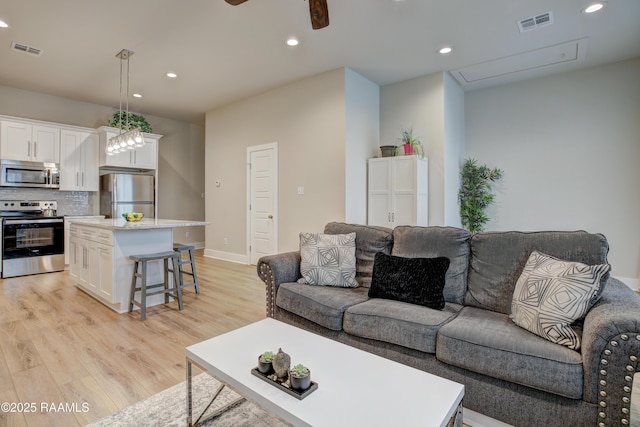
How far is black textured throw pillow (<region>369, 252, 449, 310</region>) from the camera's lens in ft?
7.13

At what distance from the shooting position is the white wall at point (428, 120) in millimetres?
4734

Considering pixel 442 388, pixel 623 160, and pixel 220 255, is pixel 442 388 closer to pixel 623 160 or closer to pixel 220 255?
pixel 623 160

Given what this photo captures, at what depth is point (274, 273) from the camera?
2.65 metres

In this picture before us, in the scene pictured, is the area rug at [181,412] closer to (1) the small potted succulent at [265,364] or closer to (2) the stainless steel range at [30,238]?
(1) the small potted succulent at [265,364]

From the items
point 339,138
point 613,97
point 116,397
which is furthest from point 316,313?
point 613,97

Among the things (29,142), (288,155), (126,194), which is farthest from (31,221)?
(288,155)

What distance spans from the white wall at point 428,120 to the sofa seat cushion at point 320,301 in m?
2.70

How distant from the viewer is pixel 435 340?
1804 millimetres

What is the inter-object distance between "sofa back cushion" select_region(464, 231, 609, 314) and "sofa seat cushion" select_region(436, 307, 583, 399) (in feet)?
0.99

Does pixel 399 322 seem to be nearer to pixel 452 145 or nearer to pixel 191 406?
pixel 191 406

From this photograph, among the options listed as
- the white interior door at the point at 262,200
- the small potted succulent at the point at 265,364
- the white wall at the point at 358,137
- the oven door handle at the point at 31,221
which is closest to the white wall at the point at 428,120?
the white wall at the point at 358,137

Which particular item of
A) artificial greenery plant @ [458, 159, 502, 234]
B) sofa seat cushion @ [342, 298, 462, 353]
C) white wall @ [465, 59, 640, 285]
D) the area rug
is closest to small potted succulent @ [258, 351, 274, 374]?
the area rug

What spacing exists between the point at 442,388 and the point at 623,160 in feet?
16.4

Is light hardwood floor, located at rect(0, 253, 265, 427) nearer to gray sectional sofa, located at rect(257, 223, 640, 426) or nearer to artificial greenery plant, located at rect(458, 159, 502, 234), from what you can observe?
gray sectional sofa, located at rect(257, 223, 640, 426)
